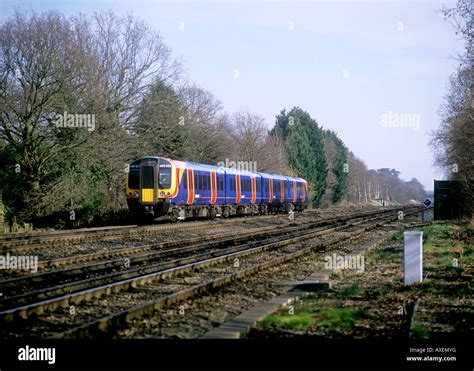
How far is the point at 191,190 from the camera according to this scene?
31453 millimetres

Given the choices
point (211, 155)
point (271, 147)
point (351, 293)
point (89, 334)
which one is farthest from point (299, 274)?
point (271, 147)

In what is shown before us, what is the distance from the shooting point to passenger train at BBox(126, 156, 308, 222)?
2880cm

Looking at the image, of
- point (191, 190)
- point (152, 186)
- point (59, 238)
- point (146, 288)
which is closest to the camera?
point (146, 288)

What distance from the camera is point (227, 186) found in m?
37.4

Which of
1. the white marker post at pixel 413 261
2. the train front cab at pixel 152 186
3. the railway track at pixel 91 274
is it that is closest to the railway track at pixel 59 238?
the train front cab at pixel 152 186

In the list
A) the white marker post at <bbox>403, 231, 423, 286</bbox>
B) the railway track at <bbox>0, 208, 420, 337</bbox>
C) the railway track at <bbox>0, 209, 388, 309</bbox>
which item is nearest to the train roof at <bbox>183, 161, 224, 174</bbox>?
the railway track at <bbox>0, 209, 388, 309</bbox>

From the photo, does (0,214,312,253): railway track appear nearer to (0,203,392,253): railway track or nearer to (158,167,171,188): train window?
(0,203,392,253): railway track

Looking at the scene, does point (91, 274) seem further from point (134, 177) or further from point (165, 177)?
point (134, 177)

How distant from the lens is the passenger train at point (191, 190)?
94.5 feet

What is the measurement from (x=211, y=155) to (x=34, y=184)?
30339mm

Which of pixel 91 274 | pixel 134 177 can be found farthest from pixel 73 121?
pixel 91 274

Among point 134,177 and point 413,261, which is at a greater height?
point 134,177

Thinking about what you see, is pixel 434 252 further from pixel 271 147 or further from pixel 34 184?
pixel 271 147

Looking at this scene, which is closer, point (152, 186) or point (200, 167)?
point (152, 186)
